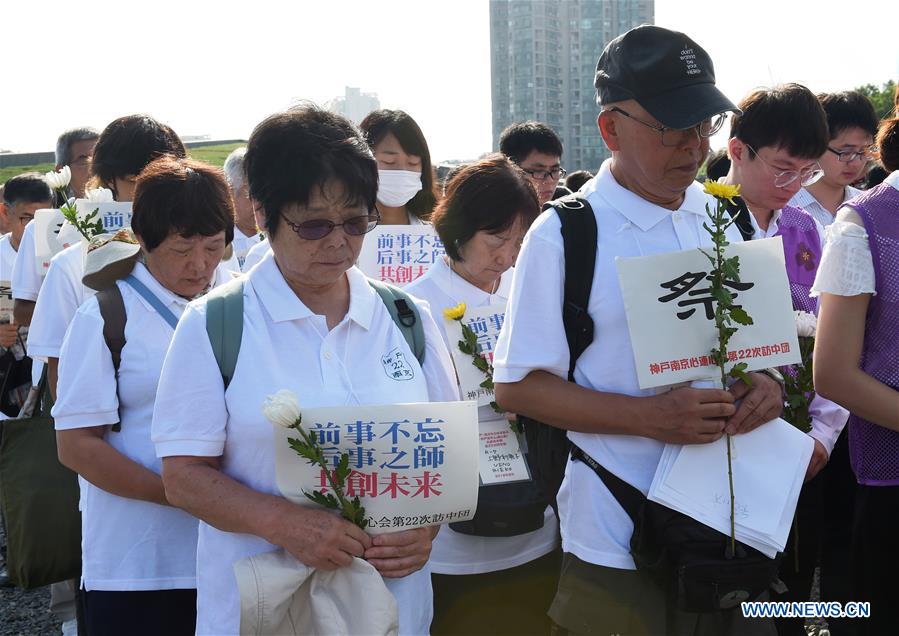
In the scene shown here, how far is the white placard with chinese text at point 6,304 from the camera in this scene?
5625 mm

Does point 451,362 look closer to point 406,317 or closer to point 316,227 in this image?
point 406,317

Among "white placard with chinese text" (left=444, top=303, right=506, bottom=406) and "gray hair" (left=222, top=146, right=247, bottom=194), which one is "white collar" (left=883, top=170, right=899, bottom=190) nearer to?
"white placard with chinese text" (left=444, top=303, right=506, bottom=406)

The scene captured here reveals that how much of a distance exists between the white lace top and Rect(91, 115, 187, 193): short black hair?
2.57 meters

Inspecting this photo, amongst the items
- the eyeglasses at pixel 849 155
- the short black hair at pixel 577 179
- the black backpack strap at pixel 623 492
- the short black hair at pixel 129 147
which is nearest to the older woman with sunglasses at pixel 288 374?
the black backpack strap at pixel 623 492

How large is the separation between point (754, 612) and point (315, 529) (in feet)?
4.03

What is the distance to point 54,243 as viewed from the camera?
4.42 meters

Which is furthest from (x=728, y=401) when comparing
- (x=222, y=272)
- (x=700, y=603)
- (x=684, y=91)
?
(x=222, y=272)

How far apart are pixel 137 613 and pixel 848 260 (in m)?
2.48

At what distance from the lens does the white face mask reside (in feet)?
15.3

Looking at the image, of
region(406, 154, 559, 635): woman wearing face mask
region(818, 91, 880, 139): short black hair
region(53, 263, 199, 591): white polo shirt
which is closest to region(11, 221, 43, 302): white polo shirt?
region(53, 263, 199, 591): white polo shirt

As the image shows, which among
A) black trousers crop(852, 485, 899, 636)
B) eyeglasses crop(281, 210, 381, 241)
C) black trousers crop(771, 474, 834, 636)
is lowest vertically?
black trousers crop(771, 474, 834, 636)

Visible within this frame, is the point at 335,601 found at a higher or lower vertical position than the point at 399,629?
higher

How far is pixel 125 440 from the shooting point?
9.04 ft

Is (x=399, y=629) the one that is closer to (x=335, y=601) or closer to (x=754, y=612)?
(x=335, y=601)
